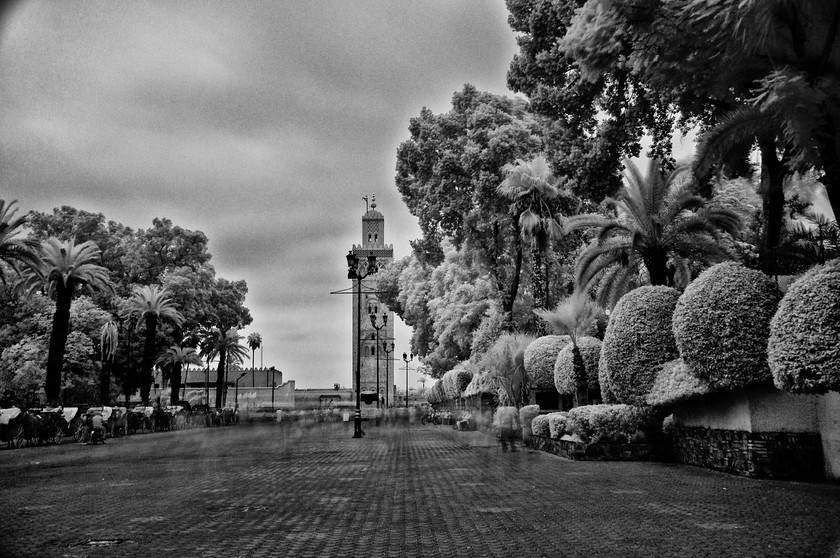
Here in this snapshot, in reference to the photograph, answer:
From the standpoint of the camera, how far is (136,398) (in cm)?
7350

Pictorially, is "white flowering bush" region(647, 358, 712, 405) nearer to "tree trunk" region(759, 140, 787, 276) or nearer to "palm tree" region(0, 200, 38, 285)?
"tree trunk" region(759, 140, 787, 276)

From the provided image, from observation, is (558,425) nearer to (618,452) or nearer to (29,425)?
(618,452)

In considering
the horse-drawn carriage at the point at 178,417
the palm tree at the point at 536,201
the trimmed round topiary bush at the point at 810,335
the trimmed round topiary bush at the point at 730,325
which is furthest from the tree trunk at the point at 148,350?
the trimmed round topiary bush at the point at 810,335

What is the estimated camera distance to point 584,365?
21812 mm

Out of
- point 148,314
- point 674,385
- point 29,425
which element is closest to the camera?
point 674,385

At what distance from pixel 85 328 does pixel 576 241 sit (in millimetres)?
32635

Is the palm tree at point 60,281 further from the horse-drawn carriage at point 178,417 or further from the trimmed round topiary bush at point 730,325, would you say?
the trimmed round topiary bush at point 730,325

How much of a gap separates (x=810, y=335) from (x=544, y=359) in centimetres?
1536

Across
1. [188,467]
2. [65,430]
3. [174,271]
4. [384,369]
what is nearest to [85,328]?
[174,271]

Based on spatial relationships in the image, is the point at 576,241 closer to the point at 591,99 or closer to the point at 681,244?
the point at 681,244

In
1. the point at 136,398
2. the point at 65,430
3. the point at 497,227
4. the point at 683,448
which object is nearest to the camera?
the point at 683,448

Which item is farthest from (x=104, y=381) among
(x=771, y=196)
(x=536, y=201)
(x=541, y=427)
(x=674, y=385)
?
(x=771, y=196)

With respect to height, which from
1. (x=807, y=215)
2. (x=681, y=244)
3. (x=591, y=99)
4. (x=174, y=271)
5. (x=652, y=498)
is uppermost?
(x=174, y=271)

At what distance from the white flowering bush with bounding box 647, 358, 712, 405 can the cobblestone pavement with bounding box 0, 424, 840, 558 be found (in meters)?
1.51
